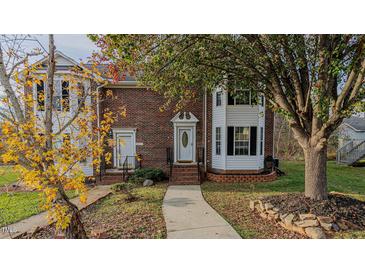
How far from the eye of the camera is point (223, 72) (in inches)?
193

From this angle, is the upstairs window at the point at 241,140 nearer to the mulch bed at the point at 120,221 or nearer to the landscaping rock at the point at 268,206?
the landscaping rock at the point at 268,206

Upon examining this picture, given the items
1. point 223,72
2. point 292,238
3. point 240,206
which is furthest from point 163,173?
point 292,238

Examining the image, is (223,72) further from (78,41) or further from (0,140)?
(0,140)

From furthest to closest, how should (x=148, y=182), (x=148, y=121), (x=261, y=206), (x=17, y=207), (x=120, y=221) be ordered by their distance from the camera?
1. (x=148, y=121)
2. (x=148, y=182)
3. (x=17, y=207)
4. (x=261, y=206)
5. (x=120, y=221)

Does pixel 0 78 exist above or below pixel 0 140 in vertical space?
above

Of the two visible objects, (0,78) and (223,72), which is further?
(223,72)

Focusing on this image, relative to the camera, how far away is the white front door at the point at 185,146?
8758 mm

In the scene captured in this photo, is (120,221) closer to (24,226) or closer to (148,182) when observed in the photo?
(24,226)

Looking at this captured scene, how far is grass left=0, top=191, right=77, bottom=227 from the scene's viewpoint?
4152 millimetres

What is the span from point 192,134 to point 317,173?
5225 millimetres

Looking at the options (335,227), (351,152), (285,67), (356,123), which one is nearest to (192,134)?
(285,67)

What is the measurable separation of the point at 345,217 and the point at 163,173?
19.4 feet

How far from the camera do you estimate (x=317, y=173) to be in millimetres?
4199
